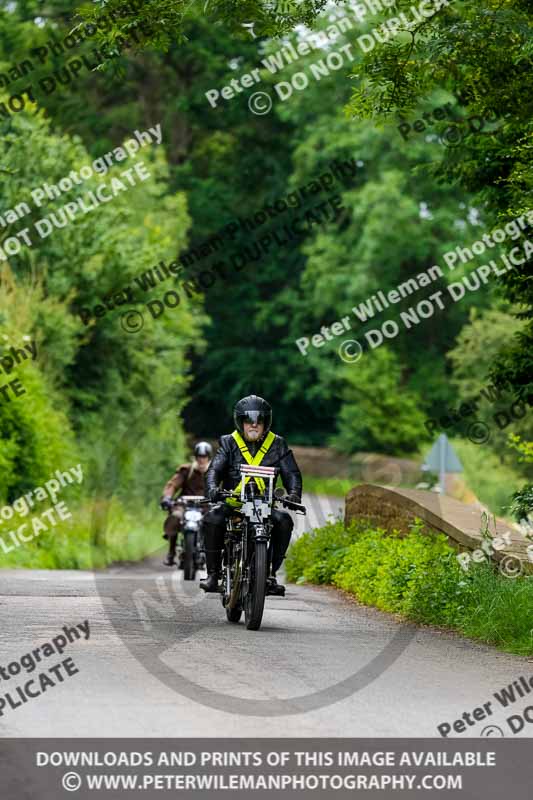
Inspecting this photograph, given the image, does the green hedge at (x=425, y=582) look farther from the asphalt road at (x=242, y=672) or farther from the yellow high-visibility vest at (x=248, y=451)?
the yellow high-visibility vest at (x=248, y=451)

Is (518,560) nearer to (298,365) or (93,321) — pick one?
(93,321)

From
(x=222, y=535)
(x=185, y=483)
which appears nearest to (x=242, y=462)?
(x=222, y=535)

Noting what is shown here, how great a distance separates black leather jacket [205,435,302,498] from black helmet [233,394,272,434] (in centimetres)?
16

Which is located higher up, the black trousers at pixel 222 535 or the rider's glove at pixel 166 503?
the rider's glove at pixel 166 503

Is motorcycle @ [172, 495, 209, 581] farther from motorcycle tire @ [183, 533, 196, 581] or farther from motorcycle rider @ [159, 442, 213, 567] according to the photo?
motorcycle rider @ [159, 442, 213, 567]

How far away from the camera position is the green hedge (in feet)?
41.6

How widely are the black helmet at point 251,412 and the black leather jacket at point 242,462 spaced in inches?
6.2

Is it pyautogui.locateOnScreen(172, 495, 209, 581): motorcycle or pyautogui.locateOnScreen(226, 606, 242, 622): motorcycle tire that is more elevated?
pyautogui.locateOnScreen(172, 495, 209, 581): motorcycle

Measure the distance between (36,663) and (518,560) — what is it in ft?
17.5

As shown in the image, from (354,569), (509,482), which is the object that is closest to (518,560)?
(354,569)

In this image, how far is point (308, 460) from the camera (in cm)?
5766

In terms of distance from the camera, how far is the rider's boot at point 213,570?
13508 mm

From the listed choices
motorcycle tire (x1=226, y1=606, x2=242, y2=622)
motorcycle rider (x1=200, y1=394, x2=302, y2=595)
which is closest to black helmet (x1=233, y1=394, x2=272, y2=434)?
motorcycle rider (x1=200, y1=394, x2=302, y2=595)

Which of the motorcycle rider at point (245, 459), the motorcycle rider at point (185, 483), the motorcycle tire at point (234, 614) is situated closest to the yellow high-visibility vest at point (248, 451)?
the motorcycle rider at point (245, 459)
